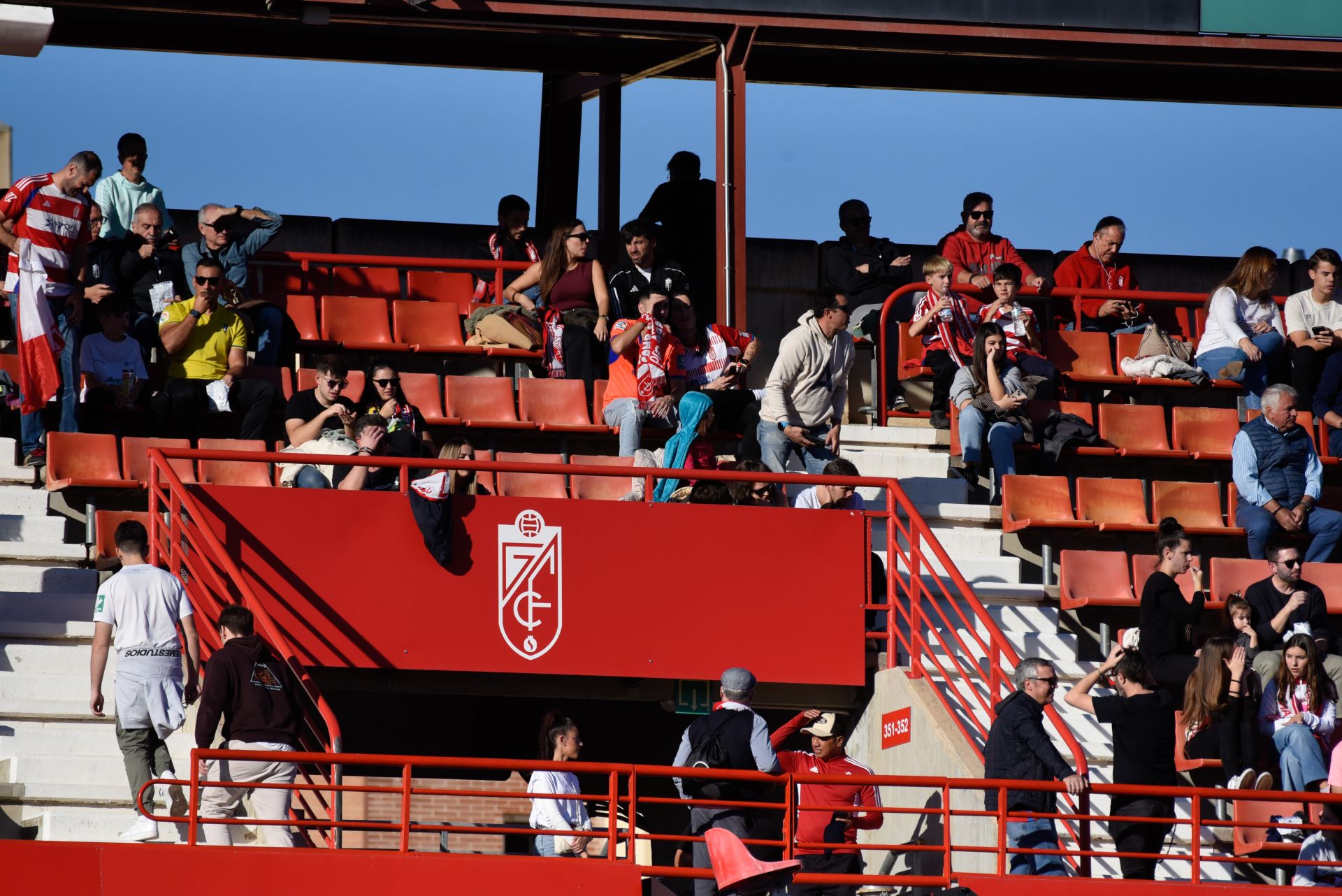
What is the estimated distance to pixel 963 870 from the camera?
11266mm

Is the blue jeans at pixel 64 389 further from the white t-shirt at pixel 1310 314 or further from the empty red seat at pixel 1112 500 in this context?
the white t-shirt at pixel 1310 314

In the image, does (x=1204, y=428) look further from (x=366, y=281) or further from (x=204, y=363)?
(x=204, y=363)

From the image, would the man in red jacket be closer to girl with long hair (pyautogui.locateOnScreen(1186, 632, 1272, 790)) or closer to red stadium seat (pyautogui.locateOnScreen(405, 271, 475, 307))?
red stadium seat (pyautogui.locateOnScreen(405, 271, 475, 307))

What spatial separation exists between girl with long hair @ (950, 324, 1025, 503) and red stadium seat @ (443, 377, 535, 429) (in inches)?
119

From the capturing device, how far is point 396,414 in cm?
1320

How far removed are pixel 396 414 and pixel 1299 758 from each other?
583 cm

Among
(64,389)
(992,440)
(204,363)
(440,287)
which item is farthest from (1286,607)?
(440,287)

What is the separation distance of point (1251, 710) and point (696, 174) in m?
6.77

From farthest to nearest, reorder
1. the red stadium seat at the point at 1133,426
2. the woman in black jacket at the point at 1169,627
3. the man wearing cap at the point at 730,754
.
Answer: the red stadium seat at the point at 1133,426 → the woman in black jacket at the point at 1169,627 → the man wearing cap at the point at 730,754

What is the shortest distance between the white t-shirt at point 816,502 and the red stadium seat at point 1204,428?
142 inches

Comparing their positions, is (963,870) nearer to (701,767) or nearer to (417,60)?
(701,767)

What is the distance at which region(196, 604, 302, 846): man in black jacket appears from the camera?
31.7 ft

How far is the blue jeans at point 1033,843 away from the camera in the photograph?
1034 cm

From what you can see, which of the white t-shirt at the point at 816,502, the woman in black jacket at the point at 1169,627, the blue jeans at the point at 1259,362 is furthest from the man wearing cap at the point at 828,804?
the blue jeans at the point at 1259,362
